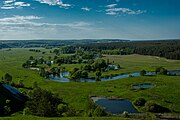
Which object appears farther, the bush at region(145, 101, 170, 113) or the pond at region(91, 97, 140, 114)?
the pond at region(91, 97, 140, 114)

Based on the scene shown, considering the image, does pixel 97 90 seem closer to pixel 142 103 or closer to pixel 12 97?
pixel 142 103

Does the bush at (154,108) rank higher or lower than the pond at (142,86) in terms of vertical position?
higher

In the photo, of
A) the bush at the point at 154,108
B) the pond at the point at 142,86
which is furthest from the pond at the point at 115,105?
the pond at the point at 142,86

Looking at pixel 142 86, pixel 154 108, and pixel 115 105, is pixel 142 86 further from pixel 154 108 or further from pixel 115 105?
pixel 154 108

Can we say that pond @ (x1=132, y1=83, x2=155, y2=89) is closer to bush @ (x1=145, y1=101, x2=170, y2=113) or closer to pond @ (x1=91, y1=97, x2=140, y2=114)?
pond @ (x1=91, y1=97, x2=140, y2=114)

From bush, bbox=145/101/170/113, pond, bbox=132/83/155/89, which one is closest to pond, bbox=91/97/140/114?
bush, bbox=145/101/170/113

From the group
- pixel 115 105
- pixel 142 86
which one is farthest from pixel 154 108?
pixel 142 86

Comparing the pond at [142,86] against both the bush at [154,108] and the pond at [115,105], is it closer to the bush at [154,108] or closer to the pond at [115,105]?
the pond at [115,105]

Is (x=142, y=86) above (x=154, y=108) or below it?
below
